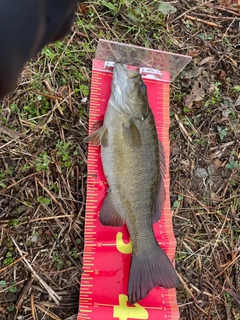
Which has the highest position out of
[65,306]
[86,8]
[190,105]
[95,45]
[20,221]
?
[86,8]

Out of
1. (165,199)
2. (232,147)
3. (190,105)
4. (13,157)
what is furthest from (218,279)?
(13,157)

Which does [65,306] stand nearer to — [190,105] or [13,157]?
[13,157]

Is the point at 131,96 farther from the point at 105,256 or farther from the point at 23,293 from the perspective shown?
the point at 23,293

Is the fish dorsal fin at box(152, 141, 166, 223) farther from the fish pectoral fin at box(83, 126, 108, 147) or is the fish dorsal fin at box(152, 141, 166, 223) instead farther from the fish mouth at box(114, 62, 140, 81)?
the fish mouth at box(114, 62, 140, 81)

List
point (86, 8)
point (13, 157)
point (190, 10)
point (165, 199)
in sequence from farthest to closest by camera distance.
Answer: point (190, 10) < point (86, 8) < point (165, 199) < point (13, 157)

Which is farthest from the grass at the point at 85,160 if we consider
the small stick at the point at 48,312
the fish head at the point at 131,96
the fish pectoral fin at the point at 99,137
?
the fish head at the point at 131,96

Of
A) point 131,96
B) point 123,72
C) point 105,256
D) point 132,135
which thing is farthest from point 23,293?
point 123,72
